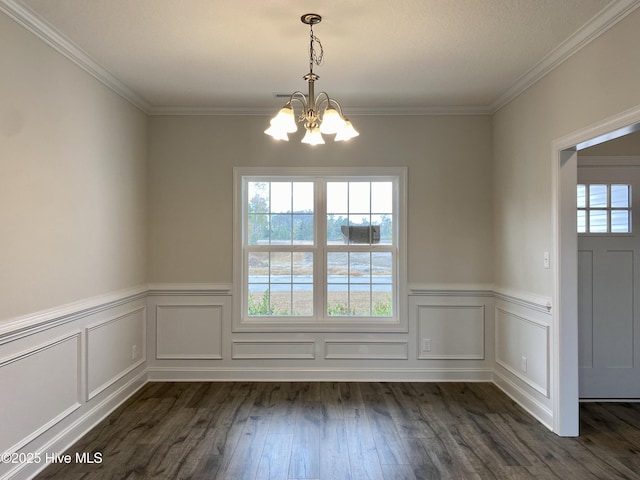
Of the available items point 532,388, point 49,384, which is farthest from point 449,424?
point 49,384

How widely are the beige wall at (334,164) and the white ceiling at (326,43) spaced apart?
338 mm

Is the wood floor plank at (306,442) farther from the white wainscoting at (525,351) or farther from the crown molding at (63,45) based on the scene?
the crown molding at (63,45)

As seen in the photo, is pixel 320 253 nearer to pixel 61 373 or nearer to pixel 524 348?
pixel 524 348

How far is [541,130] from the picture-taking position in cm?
311

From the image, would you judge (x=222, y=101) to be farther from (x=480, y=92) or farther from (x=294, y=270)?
(x=480, y=92)

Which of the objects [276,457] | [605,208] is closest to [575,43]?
[605,208]

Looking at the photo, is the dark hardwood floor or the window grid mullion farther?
the window grid mullion

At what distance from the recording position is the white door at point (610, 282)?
340 centimetres

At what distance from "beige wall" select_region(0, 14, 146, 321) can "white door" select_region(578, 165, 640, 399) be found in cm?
391

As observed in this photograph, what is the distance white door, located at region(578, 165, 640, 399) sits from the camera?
340 cm

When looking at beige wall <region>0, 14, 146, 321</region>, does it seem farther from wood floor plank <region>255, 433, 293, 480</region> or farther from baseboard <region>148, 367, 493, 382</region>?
wood floor plank <region>255, 433, 293, 480</region>

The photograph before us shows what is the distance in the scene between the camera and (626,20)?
7.26ft

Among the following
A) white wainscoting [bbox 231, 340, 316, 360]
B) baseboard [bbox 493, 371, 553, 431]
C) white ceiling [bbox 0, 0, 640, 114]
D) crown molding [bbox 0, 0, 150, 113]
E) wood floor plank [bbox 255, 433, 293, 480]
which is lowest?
wood floor plank [bbox 255, 433, 293, 480]

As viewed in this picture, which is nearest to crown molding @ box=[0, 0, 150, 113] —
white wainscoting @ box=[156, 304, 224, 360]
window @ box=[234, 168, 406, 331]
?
window @ box=[234, 168, 406, 331]
